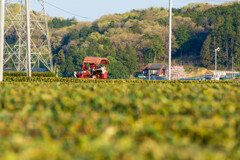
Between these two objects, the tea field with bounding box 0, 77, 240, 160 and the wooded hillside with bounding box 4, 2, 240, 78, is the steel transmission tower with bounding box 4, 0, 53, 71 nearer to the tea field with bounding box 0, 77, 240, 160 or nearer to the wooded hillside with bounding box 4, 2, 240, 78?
the wooded hillside with bounding box 4, 2, 240, 78

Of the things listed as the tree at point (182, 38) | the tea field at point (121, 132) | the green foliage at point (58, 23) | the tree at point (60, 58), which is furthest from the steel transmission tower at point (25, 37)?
the tree at point (182, 38)

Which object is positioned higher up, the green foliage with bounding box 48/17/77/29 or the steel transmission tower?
the green foliage with bounding box 48/17/77/29

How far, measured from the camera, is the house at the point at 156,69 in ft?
295

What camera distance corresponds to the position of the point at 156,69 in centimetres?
9025

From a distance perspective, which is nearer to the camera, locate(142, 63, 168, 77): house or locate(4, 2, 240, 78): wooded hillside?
locate(4, 2, 240, 78): wooded hillside

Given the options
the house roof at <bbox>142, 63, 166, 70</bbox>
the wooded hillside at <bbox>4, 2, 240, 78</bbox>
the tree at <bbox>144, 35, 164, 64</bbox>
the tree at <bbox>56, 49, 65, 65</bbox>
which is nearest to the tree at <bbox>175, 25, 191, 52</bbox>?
the wooded hillside at <bbox>4, 2, 240, 78</bbox>

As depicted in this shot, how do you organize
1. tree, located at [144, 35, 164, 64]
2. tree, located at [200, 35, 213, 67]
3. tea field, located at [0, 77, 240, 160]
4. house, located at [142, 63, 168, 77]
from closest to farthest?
tea field, located at [0, 77, 240, 160] → tree, located at [200, 35, 213, 67] → house, located at [142, 63, 168, 77] → tree, located at [144, 35, 164, 64]

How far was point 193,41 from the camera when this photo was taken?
9975cm

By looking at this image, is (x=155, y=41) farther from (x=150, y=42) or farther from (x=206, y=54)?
(x=206, y=54)

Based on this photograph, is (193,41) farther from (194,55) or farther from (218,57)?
(218,57)

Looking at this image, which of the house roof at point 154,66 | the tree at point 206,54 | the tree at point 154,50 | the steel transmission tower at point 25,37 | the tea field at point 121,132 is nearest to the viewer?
the tea field at point 121,132

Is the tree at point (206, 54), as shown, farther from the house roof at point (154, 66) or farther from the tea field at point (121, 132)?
the tea field at point (121, 132)

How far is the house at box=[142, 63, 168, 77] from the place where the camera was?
89.9 meters

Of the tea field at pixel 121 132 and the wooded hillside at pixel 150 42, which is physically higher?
the wooded hillside at pixel 150 42
